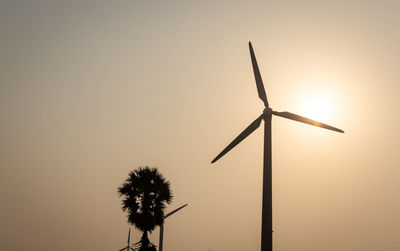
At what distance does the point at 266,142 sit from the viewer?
53.1 metres

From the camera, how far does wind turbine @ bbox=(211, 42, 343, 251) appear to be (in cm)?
4772

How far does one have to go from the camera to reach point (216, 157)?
60062mm

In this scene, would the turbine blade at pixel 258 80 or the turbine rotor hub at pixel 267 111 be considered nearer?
the turbine rotor hub at pixel 267 111

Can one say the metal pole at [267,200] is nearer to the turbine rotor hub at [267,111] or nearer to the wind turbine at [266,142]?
the wind turbine at [266,142]

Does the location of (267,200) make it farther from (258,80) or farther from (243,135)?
(258,80)

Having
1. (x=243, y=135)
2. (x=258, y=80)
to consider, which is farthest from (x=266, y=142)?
(x=258, y=80)

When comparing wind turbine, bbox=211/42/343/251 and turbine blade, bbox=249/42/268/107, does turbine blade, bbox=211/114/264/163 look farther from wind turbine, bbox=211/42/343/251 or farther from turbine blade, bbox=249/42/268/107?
turbine blade, bbox=249/42/268/107

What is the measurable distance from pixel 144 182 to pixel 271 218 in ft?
90.2

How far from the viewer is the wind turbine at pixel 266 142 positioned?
47.7 meters

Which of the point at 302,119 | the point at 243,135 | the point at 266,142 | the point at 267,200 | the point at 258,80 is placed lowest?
the point at 267,200

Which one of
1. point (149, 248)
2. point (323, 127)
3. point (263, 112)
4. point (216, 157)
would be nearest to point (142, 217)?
point (149, 248)

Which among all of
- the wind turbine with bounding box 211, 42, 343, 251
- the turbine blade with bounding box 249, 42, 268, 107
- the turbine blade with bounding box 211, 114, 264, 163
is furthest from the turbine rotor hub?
the turbine blade with bounding box 249, 42, 268, 107

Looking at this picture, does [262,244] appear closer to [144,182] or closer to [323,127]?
[323,127]

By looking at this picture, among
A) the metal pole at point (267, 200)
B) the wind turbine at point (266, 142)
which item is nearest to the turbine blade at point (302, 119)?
the wind turbine at point (266, 142)
